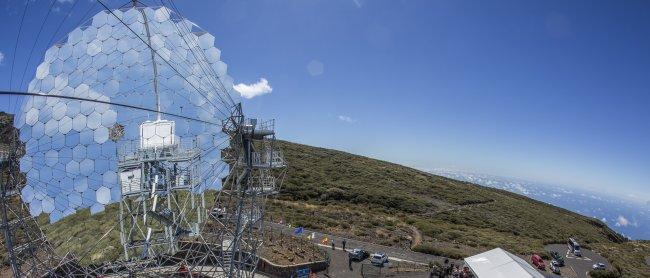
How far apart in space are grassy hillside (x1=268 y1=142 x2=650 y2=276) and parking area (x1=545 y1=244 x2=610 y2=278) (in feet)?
6.27

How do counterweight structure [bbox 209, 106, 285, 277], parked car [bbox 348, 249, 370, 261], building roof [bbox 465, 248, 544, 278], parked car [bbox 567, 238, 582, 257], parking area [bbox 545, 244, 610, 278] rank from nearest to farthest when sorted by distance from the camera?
counterweight structure [bbox 209, 106, 285, 277], building roof [bbox 465, 248, 544, 278], parked car [bbox 348, 249, 370, 261], parking area [bbox 545, 244, 610, 278], parked car [bbox 567, 238, 582, 257]

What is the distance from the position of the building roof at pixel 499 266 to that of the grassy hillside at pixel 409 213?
1247 centimetres

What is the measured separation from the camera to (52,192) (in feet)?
60.0

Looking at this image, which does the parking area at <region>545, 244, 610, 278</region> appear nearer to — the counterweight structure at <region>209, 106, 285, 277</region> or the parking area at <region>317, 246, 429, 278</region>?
the parking area at <region>317, 246, 429, 278</region>

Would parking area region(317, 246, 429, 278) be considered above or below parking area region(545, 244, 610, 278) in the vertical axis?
above

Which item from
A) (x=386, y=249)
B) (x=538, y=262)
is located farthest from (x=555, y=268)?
(x=386, y=249)

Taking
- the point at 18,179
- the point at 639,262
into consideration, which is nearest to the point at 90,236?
the point at 18,179

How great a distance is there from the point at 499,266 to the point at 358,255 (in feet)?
40.5

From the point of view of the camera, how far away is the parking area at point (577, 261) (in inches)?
1504

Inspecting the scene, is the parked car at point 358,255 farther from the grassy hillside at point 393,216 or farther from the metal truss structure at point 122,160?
the metal truss structure at point 122,160

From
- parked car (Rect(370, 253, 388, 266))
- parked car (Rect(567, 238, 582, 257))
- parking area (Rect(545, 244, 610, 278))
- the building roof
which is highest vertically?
the building roof

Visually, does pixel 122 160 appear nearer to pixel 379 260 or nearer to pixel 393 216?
pixel 379 260

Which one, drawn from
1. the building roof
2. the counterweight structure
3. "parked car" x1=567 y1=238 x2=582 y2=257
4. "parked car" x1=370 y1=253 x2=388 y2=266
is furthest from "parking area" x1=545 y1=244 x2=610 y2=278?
the counterweight structure

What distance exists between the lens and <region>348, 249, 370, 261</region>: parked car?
109 ft
